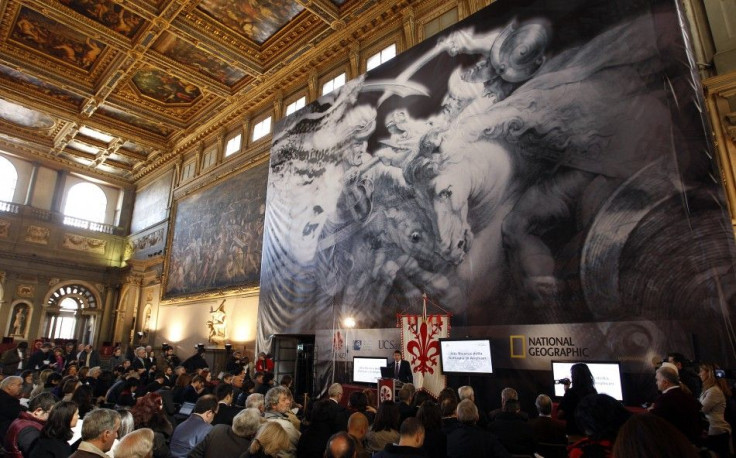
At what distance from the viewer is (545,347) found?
23.2ft

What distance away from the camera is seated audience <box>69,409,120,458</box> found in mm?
2542

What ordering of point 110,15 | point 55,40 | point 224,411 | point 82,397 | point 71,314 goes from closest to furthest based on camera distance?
point 224,411 → point 82,397 → point 110,15 → point 55,40 → point 71,314

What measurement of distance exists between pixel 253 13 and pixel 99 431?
13.4 metres

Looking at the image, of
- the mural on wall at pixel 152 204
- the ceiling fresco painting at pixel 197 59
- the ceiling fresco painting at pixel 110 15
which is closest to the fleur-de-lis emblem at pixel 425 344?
the ceiling fresco painting at pixel 197 59

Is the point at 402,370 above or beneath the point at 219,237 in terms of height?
beneath

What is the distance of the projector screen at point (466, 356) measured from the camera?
7.16 metres

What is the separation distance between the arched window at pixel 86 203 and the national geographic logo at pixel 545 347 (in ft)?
71.0

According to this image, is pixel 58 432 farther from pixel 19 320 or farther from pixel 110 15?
pixel 19 320

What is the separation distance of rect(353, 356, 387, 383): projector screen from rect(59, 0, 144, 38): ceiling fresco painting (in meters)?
12.4

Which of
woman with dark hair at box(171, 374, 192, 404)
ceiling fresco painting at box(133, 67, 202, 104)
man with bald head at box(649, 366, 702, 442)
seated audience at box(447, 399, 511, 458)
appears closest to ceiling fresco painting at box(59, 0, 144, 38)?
ceiling fresco painting at box(133, 67, 202, 104)

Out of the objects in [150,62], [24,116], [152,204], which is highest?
[24,116]

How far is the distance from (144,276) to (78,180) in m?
6.38

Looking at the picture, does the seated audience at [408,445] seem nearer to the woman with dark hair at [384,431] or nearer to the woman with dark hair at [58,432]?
the woman with dark hair at [384,431]

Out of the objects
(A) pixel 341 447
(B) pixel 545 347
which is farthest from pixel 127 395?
(B) pixel 545 347
